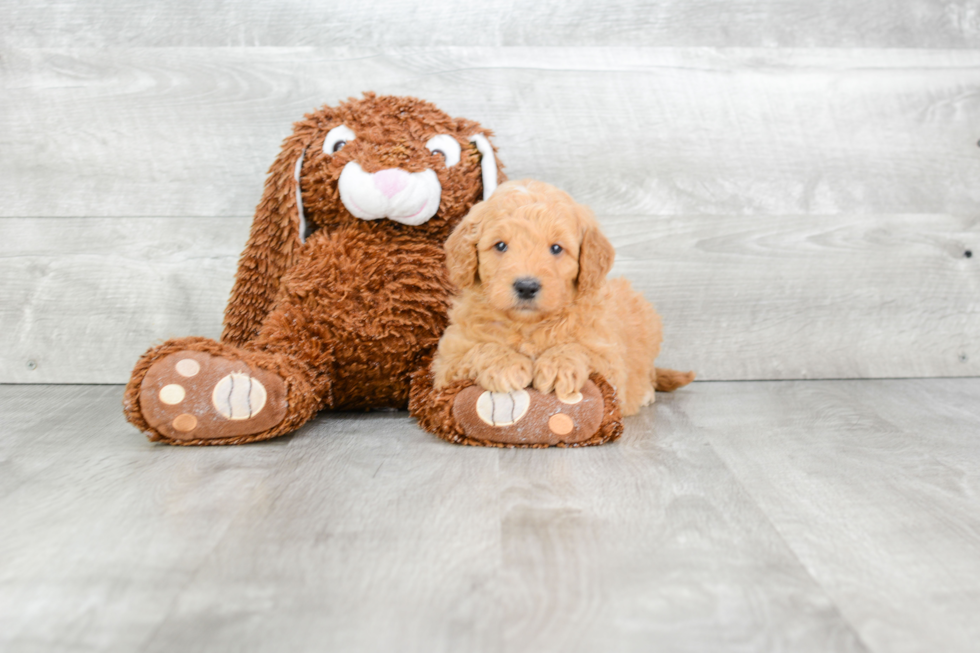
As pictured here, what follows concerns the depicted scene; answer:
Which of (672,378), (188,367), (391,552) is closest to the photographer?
(391,552)

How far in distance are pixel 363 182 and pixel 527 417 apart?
462 mm

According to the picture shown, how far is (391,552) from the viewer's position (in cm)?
81

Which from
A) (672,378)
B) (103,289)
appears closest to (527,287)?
(672,378)

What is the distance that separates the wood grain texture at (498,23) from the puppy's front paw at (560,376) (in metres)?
0.82

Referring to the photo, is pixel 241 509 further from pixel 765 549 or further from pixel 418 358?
pixel 765 549

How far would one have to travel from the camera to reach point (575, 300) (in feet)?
4.00

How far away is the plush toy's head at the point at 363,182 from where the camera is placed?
129 cm

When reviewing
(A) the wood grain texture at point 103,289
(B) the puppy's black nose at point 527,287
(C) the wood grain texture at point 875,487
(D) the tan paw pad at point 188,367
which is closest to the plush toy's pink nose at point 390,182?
(B) the puppy's black nose at point 527,287

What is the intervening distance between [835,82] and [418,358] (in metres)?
1.12

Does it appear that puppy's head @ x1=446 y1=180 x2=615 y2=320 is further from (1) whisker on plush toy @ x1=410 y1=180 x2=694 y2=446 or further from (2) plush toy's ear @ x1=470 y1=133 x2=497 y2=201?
(2) plush toy's ear @ x1=470 y1=133 x2=497 y2=201

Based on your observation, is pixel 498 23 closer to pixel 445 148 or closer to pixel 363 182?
pixel 445 148

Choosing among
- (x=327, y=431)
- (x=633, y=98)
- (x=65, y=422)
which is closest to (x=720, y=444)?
(x=327, y=431)

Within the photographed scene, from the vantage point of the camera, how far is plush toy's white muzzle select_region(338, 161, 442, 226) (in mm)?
1266

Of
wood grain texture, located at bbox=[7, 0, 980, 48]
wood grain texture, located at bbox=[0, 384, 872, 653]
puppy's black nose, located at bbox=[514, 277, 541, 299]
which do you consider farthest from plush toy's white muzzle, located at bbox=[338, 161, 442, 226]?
wood grain texture, located at bbox=[7, 0, 980, 48]
